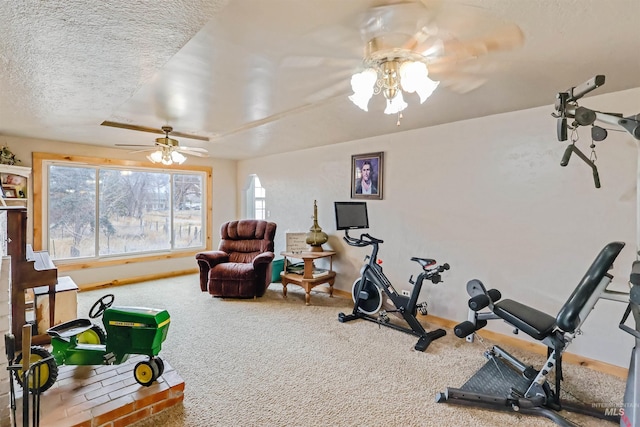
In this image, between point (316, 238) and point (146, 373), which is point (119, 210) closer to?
point (316, 238)

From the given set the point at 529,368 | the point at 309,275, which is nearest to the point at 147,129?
the point at 309,275

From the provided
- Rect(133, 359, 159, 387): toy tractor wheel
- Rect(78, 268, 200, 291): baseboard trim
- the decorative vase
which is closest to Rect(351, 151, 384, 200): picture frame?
the decorative vase

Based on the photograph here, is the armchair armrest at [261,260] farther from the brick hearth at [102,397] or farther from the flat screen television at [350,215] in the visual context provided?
the brick hearth at [102,397]

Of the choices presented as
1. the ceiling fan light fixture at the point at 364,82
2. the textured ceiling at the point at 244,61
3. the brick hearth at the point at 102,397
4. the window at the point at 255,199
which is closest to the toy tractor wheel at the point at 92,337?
the brick hearth at the point at 102,397

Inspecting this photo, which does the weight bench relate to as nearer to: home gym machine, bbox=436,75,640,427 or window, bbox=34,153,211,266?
home gym machine, bbox=436,75,640,427

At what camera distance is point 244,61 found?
1.90 metres

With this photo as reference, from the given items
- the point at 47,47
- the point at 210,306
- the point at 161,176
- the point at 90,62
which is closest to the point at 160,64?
the point at 90,62

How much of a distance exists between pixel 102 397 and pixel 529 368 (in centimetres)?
297

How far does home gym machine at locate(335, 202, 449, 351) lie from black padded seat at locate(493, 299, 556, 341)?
737 mm

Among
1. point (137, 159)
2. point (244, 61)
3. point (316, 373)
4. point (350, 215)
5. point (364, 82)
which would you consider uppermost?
point (244, 61)

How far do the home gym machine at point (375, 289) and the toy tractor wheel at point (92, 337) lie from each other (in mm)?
2216

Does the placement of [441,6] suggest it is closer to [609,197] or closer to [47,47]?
[47,47]

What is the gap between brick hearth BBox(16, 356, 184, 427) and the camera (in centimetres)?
178

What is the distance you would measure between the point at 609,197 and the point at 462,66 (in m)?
1.68
